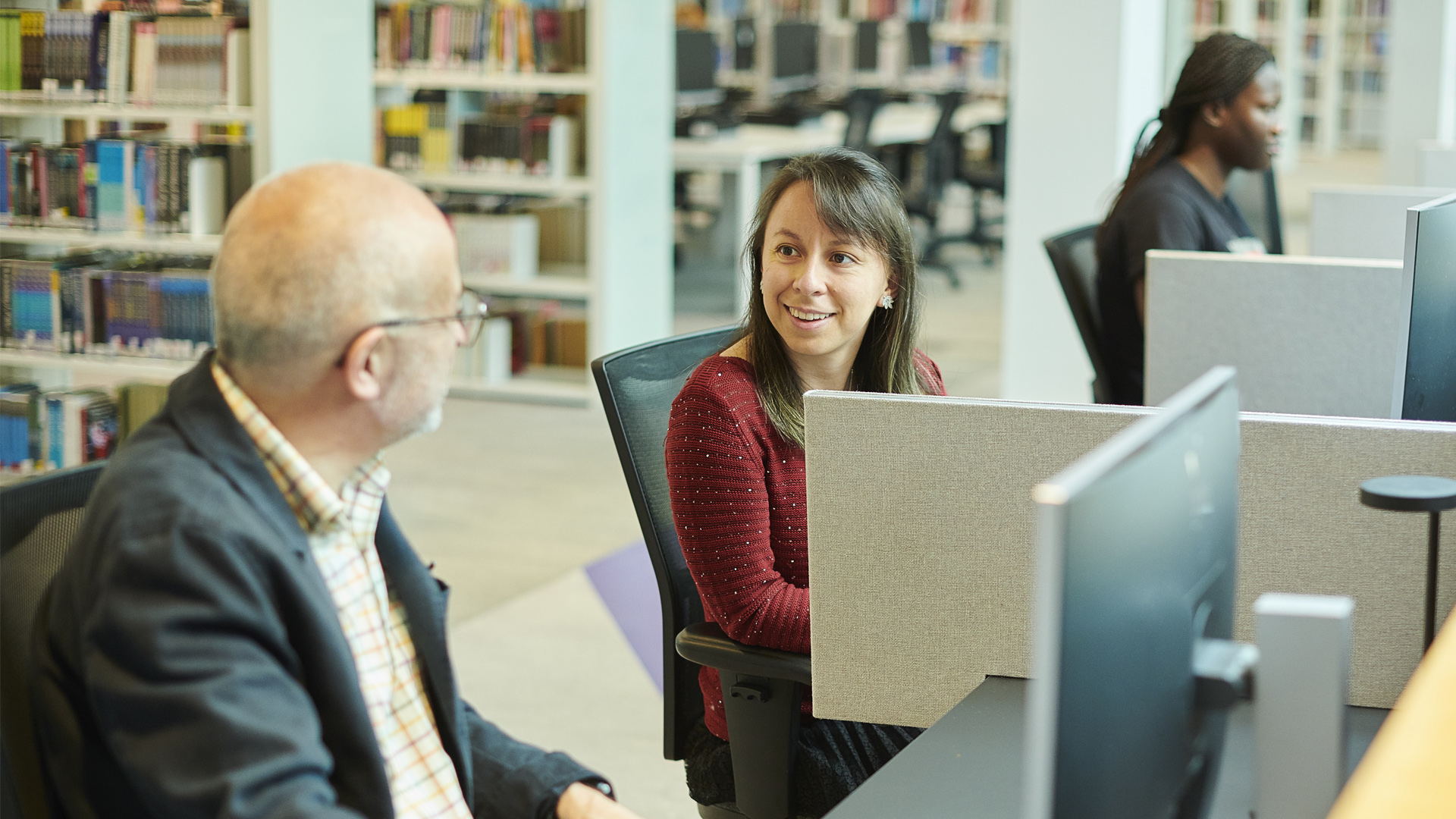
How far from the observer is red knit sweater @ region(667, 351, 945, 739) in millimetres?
1660

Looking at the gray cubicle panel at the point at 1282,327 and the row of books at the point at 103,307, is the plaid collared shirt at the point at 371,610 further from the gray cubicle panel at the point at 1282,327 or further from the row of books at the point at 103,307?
the row of books at the point at 103,307

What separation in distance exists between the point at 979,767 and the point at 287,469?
63 cm

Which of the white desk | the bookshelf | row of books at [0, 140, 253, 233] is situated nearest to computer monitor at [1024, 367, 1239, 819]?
row of books at [0, 140, 253, 233]

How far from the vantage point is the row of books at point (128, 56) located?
126 inches

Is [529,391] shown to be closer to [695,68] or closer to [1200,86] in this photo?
[1200,86]

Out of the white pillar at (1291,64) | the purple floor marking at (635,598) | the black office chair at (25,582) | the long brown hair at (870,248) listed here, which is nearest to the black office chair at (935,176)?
the purple floor marking at (635,598)

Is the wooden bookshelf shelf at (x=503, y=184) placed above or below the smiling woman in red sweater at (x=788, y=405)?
above

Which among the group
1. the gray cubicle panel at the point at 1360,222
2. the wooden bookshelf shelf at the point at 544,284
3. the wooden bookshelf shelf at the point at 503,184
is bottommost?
the wooden bookshelf shelf at the point at 544,284

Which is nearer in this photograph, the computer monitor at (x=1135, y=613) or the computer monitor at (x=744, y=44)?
the computer monitor at (x=1135, y=613)

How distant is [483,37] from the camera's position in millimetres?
5742

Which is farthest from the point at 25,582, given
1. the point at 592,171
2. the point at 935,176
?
the point at 935,176

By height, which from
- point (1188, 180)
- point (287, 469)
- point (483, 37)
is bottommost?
A: point (287, 469)

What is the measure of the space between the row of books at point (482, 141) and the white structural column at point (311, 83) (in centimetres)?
172

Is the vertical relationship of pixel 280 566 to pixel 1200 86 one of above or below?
below
